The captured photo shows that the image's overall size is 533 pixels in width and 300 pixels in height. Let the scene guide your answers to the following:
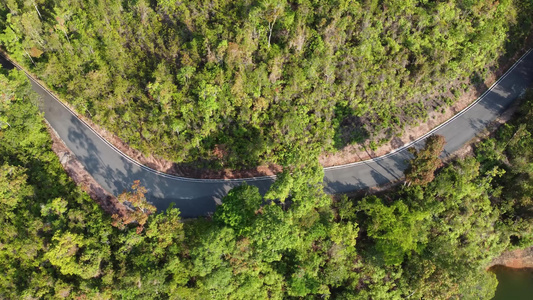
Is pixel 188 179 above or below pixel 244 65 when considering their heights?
below

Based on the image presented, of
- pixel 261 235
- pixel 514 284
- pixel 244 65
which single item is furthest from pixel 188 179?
pixel 514 284

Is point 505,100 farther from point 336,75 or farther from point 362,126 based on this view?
point 336,75

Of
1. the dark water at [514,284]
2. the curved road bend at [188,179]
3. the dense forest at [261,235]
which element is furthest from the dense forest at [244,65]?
the dark water at [514,284]

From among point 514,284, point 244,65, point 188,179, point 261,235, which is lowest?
point 514,284

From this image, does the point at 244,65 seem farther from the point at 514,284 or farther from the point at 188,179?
the point at 514,284

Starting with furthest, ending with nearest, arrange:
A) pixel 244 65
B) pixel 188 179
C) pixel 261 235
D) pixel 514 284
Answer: pixel 514 284 < pixel 188 179 < pixel 244 65 < pixel 261 235

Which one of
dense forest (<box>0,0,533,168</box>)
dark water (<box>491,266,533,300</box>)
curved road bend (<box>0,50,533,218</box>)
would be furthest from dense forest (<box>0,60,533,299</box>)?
dark water (<box>491,266,533,300</box>)

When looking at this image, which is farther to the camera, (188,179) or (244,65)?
(188,179)
